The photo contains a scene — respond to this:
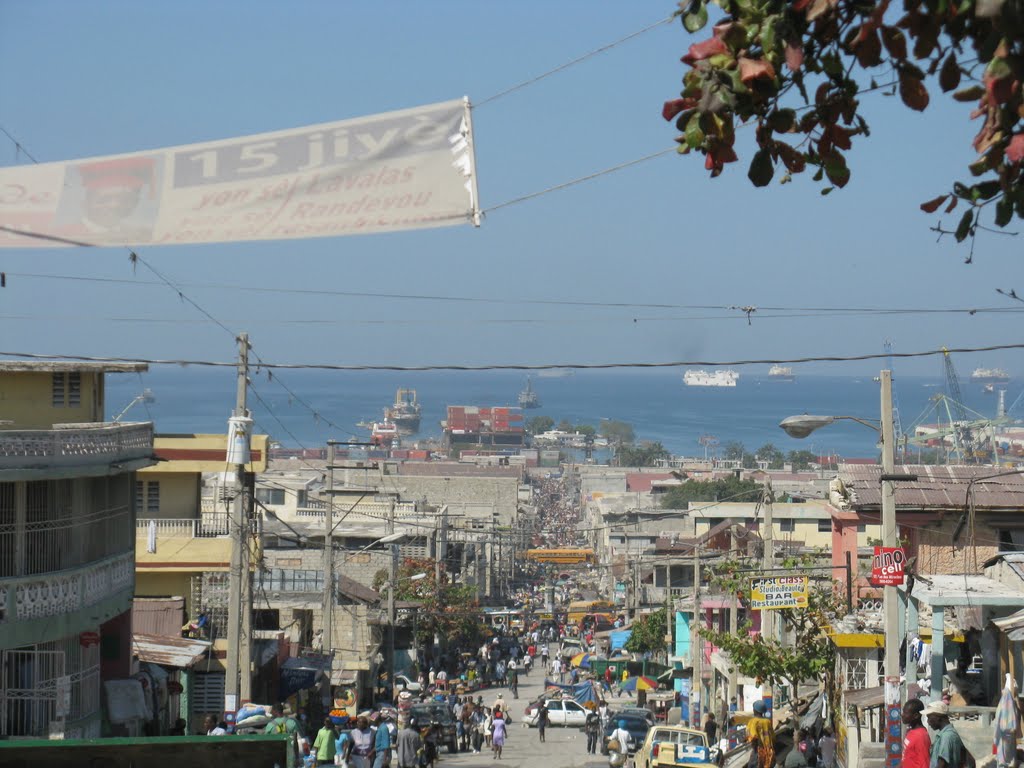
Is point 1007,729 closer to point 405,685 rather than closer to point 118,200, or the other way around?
point 118,200

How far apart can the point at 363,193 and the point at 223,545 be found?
27160 millimetres

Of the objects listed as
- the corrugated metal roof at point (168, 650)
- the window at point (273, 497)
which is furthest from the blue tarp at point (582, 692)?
the window at point (273, 497)

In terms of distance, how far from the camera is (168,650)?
27.1m

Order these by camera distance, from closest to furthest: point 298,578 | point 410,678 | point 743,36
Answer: point 743,36 < point 298,578 < point 410,678

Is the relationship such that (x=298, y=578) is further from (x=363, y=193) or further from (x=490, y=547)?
(x=363, y=193)

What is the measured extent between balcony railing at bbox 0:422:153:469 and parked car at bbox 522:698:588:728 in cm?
2097

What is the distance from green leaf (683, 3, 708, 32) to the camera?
491 centimetres

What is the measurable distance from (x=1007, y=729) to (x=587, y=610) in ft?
200

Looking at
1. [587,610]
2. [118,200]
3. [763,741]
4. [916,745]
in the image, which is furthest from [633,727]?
[587,610]

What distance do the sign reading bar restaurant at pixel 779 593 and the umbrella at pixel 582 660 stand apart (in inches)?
1377

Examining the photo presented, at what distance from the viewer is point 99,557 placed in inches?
864

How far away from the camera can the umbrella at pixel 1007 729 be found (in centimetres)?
1406

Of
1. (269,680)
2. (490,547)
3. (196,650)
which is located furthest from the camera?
(490,547)

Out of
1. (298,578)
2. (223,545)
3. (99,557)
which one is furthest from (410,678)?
(99,557)
